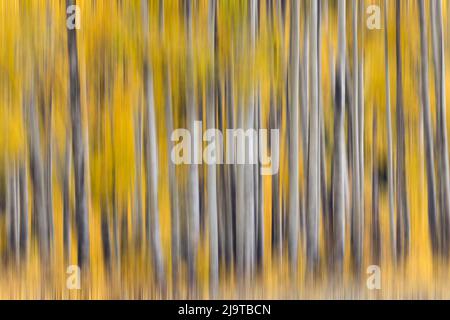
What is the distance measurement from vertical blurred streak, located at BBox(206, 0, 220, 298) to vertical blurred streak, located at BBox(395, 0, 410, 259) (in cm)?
33

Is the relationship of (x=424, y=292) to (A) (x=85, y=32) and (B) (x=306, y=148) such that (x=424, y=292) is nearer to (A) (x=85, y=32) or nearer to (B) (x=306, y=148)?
(B) (x=306, y=148)

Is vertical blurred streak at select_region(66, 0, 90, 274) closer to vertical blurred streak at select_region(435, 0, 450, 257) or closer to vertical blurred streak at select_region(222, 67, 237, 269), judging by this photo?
vertical blurred streak at select_region(222, 67, 237, 269)

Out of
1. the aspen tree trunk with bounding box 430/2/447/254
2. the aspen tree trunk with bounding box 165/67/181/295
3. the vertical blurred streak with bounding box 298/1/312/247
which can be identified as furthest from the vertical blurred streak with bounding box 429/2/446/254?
the aspen tree trunk with bounding box 165/67/181/295

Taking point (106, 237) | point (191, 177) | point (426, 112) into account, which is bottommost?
point (106, 237)

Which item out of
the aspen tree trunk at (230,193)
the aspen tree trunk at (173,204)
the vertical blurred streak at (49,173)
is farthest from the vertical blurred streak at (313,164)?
the vertical blurred streak at (49,173)

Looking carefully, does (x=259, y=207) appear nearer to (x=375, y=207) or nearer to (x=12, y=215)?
(x=375, y=207)

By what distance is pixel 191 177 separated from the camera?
1.17m

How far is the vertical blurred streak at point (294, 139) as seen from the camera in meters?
1.19

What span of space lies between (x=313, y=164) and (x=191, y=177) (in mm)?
219

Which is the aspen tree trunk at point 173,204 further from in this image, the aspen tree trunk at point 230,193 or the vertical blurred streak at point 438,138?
the vertical blurred streak at point 438,138

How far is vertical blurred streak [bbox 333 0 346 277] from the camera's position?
3.90ft

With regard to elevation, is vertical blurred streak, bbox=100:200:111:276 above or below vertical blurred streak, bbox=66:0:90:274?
below

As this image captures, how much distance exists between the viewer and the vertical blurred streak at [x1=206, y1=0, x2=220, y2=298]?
3.86 feet

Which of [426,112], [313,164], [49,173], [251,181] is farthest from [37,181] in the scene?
[426,112]
